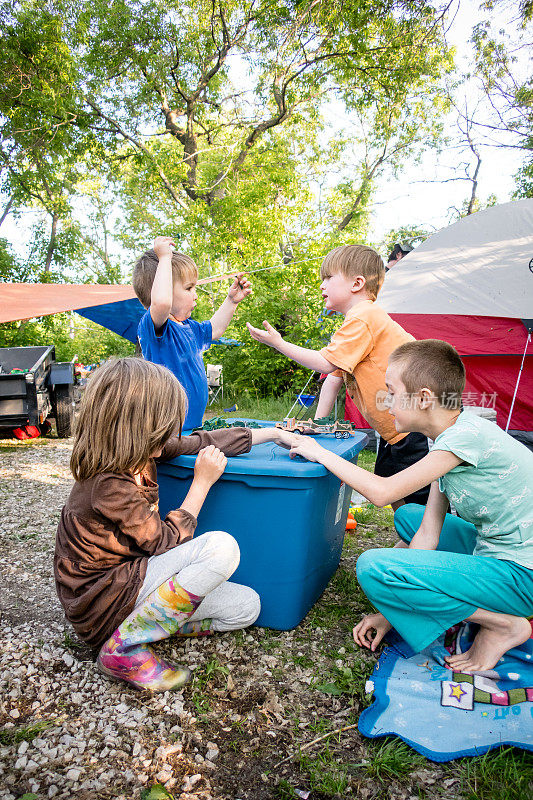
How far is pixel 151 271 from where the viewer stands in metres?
1.92

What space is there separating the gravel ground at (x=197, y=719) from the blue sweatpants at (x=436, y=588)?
26 cm

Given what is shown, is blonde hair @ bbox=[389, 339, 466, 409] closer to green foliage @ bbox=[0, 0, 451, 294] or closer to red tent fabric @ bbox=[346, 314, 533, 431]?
red tent fabric @ bbox=[346, 314, 533, 431]

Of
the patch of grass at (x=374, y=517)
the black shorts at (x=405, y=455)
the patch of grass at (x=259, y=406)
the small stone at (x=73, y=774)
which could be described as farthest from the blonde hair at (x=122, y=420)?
the patch of grass at (x=259, y=406)

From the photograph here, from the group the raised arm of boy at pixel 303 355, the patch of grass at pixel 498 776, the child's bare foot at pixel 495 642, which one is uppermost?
the raised arm of boy at pixel 303 355

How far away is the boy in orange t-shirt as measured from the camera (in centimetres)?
184

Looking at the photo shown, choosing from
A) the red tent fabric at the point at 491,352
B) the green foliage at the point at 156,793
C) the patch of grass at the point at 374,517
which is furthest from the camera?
the red tent fabric at the point at 491,352

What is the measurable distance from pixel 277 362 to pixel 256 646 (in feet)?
17.7

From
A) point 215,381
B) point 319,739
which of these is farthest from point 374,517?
point 215,381

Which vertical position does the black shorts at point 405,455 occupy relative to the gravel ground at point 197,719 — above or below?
above

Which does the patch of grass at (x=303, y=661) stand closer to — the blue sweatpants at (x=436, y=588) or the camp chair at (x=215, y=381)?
the blue sweatpants at (x=436, y=588)

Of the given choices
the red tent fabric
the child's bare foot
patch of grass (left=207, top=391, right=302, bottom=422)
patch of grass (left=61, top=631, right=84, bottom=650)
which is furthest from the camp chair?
the child's bare foot

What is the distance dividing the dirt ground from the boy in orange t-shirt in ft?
2.23

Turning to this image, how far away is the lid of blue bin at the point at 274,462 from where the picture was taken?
1506mm

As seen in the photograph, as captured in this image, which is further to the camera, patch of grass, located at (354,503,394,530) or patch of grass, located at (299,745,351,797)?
patch of grass, located at (354,503,394,530)
